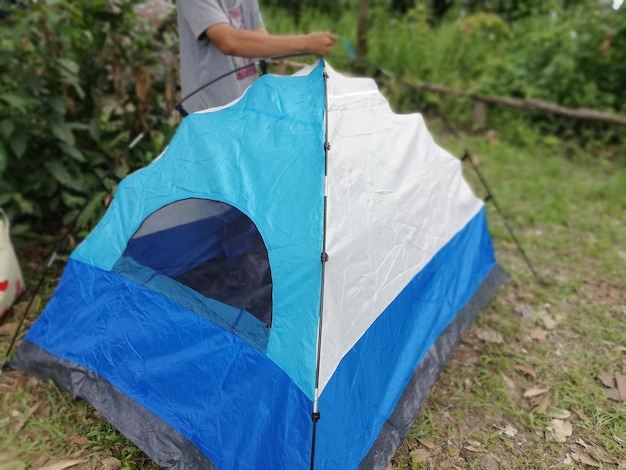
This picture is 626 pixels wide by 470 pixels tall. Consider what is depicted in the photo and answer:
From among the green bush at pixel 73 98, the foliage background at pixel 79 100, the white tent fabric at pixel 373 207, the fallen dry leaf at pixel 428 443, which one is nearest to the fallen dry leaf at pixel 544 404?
the fallen dry leaf at pixel 428 443

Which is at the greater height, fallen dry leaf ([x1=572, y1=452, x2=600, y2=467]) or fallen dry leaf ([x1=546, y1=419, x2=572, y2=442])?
fallen dry leaf ([x1=572, y1=452, x2=600, y2=467])

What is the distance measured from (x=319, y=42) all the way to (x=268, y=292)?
900 mm

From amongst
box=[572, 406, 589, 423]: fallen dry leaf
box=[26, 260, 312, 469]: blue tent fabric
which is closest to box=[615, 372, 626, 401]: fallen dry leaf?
box=[572, 406, 589, 423]: fallen dry leaf

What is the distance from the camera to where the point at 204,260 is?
6.75 ft

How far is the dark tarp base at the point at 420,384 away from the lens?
165 centimetres

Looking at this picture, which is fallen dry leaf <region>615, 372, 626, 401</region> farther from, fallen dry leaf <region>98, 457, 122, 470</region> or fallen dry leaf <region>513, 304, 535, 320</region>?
fallen dry leaf <region>98, 457, 122, 470</region>

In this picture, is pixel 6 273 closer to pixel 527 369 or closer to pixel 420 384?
pixel 420 384

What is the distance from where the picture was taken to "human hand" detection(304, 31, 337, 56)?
5.60ft

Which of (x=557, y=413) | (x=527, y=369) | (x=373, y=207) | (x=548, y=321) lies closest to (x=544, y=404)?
(x=557, y=413)

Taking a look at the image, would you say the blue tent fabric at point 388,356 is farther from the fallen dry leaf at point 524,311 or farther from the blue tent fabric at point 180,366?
the fallen dry leaf at point 524,311

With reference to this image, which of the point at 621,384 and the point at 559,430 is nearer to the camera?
the point at 559,430

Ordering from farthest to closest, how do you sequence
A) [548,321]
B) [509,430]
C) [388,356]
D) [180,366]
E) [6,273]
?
1. [548,321]
2. [6,273]
3. [509,430]
4. [388,356]
5. [180,366]

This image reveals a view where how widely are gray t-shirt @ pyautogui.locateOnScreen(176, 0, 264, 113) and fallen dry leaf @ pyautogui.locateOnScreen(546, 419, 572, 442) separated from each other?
186 cm

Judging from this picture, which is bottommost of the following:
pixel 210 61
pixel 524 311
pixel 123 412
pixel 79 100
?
pixel 524 311
